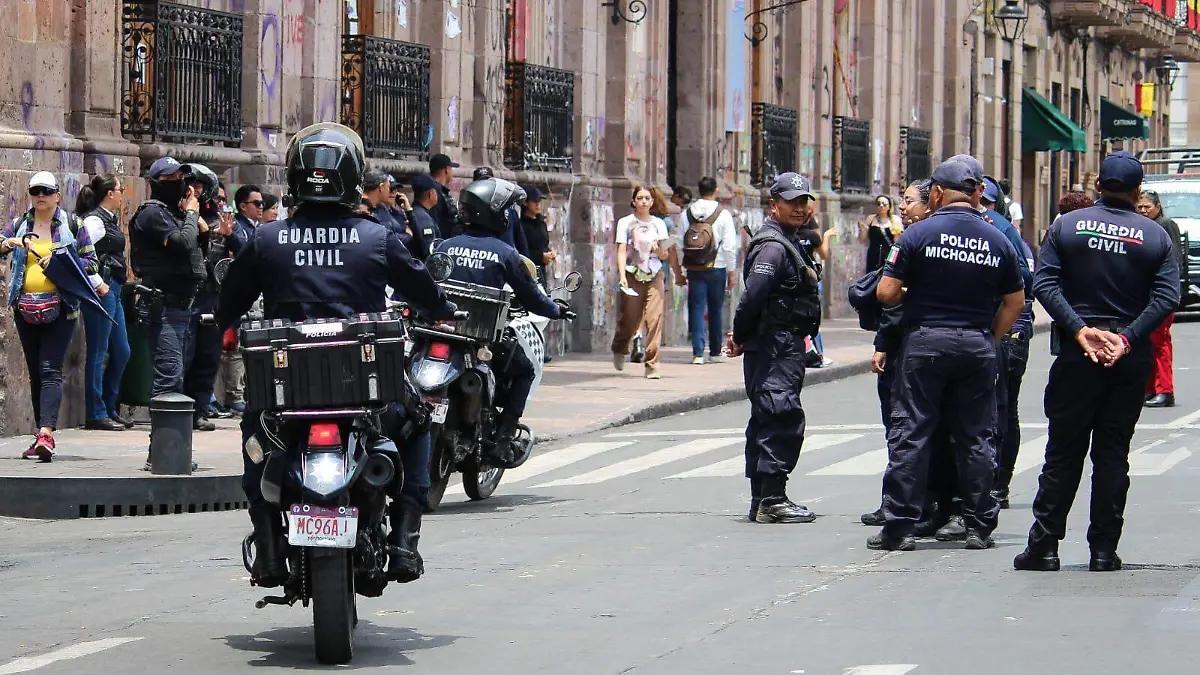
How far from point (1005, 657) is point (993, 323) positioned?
2918mm

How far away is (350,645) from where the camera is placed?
7.34m

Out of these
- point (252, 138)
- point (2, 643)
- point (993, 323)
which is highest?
point (252, 138)

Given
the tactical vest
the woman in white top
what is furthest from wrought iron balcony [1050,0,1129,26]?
the tactical vest

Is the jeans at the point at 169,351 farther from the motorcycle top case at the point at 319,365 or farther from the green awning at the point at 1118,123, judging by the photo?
the green awning at the point at 1118,123

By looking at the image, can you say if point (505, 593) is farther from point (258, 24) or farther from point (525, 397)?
point (258, 24)

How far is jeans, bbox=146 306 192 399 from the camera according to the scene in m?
14.4

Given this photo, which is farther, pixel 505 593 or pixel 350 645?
pixel 505 593

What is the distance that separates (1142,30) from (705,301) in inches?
1262

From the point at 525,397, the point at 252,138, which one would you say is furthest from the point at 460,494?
the point at 252,138

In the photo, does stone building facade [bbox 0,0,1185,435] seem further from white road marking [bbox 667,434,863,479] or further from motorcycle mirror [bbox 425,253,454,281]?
motorcycle mirror [bbox 425,253,454,281]

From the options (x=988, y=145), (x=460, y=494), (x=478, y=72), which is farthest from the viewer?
(x=988, y=145)

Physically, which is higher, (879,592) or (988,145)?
(988,145)

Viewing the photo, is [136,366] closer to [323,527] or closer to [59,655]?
[59,655]

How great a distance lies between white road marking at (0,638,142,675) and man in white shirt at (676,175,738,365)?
14.7 metres
